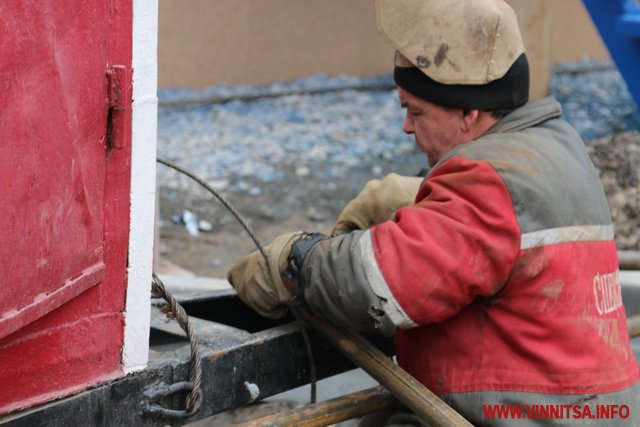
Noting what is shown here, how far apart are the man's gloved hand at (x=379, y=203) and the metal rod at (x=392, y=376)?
43 cm

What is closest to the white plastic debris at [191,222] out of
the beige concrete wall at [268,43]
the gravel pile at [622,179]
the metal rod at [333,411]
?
the gravel pile at [622,179]

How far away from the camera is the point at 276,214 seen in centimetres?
676

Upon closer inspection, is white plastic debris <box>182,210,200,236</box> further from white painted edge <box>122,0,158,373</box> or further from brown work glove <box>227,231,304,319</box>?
white painted edge <box>122,0,158,373</box>

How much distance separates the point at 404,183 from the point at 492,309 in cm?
69

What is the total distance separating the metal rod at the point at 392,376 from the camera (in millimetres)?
2229

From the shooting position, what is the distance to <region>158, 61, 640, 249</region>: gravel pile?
695 cm

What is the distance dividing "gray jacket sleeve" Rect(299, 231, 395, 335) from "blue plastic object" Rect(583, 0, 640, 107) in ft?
12.5

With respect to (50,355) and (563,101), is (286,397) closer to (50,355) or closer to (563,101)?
(50,355)

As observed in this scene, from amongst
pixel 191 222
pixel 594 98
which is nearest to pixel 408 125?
pixel 191 222

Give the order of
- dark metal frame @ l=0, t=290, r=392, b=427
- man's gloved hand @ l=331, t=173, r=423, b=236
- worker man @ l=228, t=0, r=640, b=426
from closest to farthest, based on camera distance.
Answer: dark metal frame @ l=0, t=290, r=392, b=427 < worker man @ l=228, t=0, r=640, b=426 < man's gloved hand @ l=331, t=173, r=423, b=236

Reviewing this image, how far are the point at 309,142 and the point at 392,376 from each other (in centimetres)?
626

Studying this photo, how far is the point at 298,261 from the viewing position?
2.36 meters

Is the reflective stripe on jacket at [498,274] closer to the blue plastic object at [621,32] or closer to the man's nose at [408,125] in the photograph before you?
the man's nose at [408,125]

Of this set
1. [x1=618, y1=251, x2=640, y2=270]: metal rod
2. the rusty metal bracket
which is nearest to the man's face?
the rusty metal bracket
